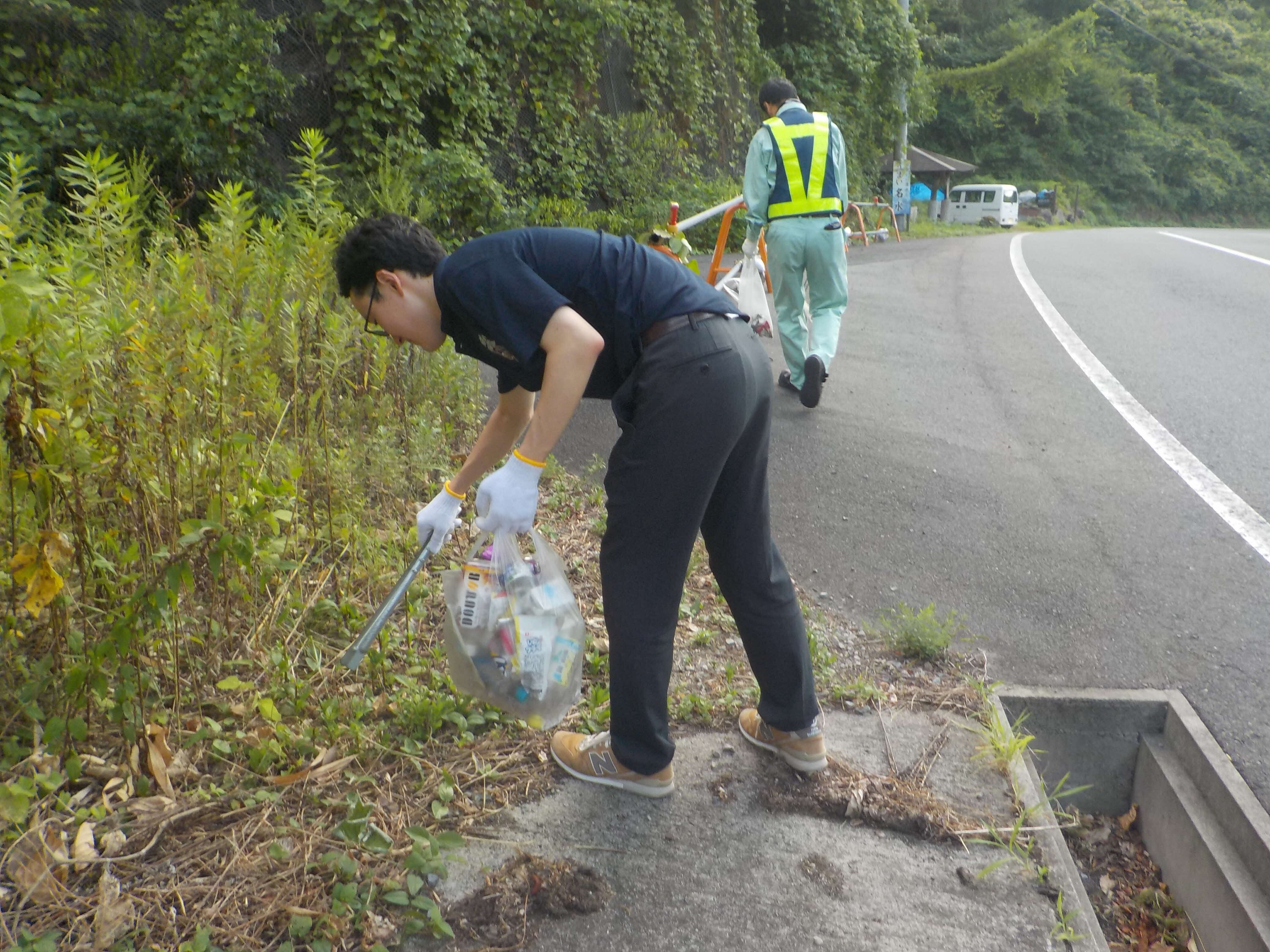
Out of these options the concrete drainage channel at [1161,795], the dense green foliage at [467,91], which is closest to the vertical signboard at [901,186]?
the dense green foliage at [467,91]

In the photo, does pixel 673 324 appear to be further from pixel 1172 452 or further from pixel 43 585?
pixel 1172 452

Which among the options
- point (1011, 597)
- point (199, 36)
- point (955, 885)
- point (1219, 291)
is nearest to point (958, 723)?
point (955, 885)

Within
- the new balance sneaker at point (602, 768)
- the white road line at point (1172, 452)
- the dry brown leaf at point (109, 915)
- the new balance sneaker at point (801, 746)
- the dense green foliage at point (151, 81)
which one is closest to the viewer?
the dry brown leaf at point (109, 915)

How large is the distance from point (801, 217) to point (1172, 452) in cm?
265

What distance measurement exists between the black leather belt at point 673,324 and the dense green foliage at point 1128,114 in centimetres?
4467

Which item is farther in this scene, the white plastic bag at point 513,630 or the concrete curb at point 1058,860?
the white plastic bag at point 513,630

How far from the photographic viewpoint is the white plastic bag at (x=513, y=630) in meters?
2.79

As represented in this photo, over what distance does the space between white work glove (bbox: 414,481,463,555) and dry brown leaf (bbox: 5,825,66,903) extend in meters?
1.14

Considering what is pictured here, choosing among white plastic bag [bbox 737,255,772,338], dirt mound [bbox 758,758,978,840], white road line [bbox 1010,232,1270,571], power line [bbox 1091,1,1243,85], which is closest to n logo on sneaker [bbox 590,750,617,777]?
dirt mound [bbox 758,758,978,840]

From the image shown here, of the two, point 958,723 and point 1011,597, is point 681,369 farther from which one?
point 1011,597

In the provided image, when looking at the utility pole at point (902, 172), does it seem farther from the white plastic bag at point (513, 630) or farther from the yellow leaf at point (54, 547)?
the yellow leaf at point (54, 547)

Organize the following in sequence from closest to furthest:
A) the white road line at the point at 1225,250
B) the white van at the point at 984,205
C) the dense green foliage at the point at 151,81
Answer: the dense green foliage at the point at 151,81 < the white road line at the point at 1225,250 < the white van at the point at 984,205

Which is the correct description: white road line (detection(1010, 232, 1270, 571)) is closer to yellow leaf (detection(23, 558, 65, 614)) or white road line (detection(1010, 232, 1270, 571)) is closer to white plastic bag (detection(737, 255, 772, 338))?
white plastic bag (detection(737, 255, 772, 338))

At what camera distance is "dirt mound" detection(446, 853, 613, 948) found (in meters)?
2.38
